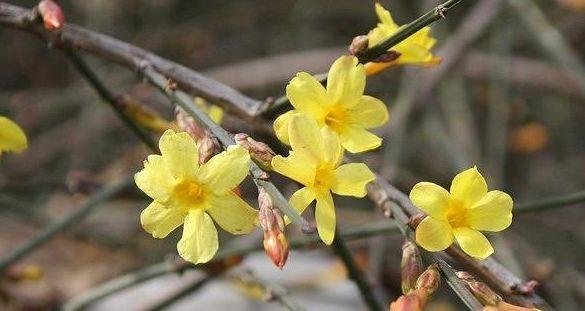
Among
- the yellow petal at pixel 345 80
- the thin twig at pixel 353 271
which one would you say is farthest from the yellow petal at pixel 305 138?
the thin twig at pixel 353 271

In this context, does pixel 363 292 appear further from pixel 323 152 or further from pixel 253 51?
pixel 253 51

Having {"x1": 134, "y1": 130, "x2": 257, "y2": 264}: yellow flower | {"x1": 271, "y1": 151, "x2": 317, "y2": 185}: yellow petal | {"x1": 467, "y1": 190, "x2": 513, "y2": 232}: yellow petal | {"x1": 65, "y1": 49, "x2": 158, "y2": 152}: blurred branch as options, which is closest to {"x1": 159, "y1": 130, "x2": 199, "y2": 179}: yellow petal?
{"x1": 134, "y1": 130, "x2": 257, "y2": 264}: yellow flower

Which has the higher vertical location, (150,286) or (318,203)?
(150,286)

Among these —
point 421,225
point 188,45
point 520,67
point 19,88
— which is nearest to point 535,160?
point 520,67

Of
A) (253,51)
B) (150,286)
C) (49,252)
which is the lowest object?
(150,286)

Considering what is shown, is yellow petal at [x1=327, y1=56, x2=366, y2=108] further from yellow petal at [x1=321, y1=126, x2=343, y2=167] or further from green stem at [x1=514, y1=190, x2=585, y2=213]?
green stem at [x1=514, y1=190, x2=585, y2=213]

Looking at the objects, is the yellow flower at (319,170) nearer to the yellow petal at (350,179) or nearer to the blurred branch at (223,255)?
the yellow petal at (350,179)

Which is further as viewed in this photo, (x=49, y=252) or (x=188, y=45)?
(x=188, y=45)
